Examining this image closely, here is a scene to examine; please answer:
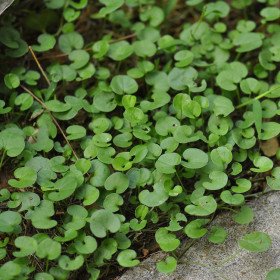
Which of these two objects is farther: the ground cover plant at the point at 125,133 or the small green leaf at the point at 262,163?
the small green leaf at the point at 262,163

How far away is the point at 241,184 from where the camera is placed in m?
1.74

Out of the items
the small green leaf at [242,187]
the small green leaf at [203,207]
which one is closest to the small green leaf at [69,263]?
the small green leaf at [203,207]

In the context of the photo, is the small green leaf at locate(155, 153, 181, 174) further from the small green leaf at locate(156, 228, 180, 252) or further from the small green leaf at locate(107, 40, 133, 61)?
the small green leaf at locate(107, 40, 133, 61)

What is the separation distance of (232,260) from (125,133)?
73 centimetres

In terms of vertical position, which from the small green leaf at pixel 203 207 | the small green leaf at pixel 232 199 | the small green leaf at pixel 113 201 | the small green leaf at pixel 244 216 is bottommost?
the small green leaf at pixel 244 216

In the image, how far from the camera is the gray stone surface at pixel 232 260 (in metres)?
1.61

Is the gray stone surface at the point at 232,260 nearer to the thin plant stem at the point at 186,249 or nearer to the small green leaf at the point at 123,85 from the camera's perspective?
the thin plant stem at the point at 186,249

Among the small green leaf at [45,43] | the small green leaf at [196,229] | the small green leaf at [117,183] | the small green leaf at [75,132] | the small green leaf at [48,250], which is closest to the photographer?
the small green leaf at [48,250]

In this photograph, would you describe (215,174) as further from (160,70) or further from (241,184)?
(160,70)

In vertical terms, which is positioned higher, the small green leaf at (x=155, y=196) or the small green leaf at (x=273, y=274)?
the small green leaf at (x=155, y=196)

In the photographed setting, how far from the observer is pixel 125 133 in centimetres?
192

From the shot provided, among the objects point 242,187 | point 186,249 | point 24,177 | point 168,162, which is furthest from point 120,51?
point 186,249

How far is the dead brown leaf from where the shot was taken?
6.69ft

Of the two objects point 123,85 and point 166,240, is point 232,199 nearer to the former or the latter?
point 166,240
